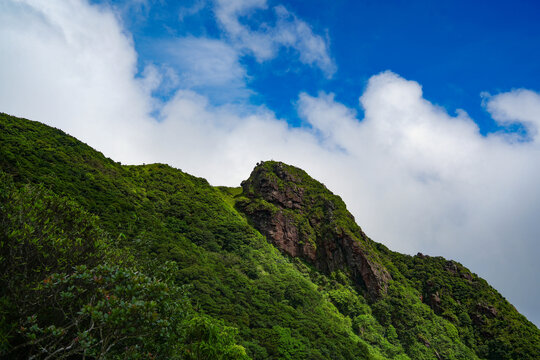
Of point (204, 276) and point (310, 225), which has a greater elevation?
point (310, 225)

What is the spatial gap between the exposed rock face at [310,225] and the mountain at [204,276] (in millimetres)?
436

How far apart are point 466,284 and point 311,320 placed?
198 ft

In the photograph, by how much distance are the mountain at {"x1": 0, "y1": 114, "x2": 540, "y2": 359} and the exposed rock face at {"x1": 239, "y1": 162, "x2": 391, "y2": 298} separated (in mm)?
436

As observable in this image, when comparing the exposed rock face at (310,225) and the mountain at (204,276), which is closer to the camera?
the mountain at (204,276)

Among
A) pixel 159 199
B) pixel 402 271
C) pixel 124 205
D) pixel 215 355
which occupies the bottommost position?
pixel 215 355

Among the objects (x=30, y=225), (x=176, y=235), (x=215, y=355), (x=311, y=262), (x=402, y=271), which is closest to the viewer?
(x=30, y=225)

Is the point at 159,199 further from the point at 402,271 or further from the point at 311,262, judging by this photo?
the point at 402,271

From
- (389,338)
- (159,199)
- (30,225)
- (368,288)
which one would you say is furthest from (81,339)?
(368,288)

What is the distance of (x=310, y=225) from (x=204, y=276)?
52.3 meters

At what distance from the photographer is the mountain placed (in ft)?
42.2

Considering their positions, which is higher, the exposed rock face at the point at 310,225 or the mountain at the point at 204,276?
the exposed rock face at the point at 310,225

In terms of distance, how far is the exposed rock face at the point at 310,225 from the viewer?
8350 centimetres

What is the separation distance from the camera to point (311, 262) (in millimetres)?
88250

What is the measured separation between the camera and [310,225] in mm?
96688
